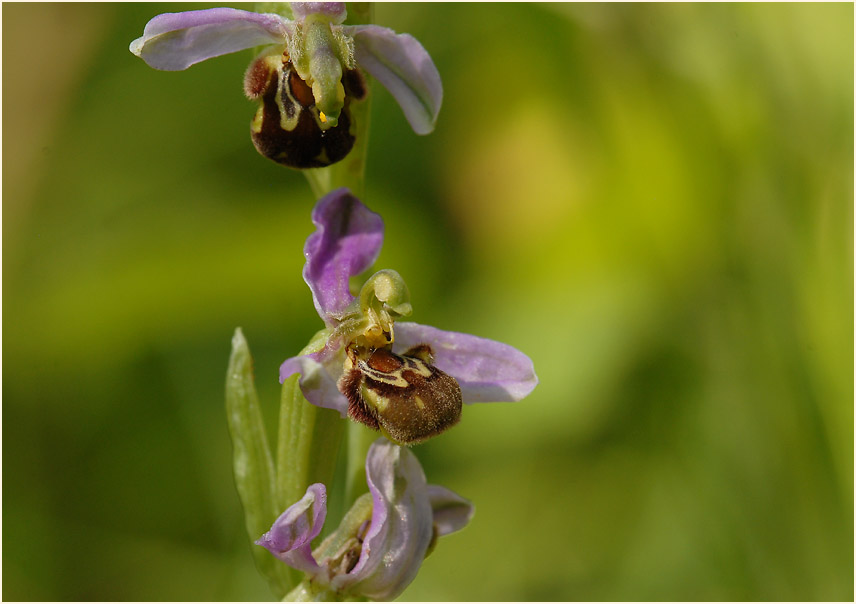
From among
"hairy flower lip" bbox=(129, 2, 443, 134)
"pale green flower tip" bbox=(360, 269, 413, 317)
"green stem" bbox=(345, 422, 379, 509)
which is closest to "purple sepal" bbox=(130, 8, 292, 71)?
"hairy flower lip" bbox=(129, 2, 443, 134)

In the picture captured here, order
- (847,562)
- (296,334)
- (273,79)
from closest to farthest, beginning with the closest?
(273,79)
(847,562)
(296,334)

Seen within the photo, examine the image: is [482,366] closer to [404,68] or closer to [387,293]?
[387,293]

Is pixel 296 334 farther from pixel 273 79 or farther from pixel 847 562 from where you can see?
pixel 847 562

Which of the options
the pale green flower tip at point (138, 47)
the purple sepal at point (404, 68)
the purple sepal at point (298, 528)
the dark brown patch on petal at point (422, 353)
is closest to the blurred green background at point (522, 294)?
the purple sepal at point (298, 528)

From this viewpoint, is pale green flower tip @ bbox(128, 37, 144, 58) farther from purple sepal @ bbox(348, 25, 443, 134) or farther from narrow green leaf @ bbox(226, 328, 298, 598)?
narrow green leaf @ bbox(226, 328, 298, 598)

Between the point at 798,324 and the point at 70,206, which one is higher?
the point at 70,206

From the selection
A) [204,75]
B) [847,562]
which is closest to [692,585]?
[847,562]

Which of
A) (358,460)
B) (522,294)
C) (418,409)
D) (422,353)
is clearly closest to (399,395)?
(418,409)
